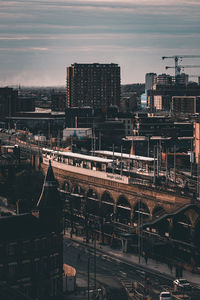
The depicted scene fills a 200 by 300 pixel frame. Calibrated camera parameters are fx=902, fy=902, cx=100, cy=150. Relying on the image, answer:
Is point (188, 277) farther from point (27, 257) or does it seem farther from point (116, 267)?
point (27, 257)

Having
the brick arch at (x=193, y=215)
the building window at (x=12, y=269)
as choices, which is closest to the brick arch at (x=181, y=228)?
the brick arch at (x=193, y=215)

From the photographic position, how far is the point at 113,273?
7969 cm

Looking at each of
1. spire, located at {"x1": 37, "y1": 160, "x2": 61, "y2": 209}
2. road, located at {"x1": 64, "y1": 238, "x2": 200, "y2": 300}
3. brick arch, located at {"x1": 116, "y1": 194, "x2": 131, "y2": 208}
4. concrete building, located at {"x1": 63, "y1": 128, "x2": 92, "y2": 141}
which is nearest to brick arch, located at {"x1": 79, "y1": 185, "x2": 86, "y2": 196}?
brick arch, located at {"x1": 116, "y1": 194, "x2": 131, "y2": 208}

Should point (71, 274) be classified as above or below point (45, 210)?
below

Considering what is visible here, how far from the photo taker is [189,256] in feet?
275

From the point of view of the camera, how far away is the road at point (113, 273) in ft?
241

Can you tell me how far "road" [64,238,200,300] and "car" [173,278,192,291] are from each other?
0.54 meters

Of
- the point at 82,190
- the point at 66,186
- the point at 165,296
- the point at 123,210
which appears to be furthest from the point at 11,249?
the point at 66,186

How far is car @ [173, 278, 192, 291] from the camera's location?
7319cm

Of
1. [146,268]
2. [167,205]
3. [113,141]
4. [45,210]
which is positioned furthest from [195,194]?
[113,141]

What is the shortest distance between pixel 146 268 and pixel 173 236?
624 centimetres

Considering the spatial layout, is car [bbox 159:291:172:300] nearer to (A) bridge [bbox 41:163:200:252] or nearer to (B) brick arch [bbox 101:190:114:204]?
(A) bridge [bbox 41:163:200:252]

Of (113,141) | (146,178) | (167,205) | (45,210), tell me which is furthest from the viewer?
(113,141)

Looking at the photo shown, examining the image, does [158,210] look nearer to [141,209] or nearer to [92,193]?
[141,209]
